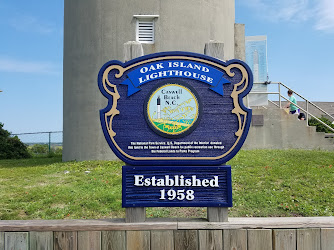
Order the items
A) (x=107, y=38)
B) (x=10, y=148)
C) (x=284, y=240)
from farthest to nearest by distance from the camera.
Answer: (x=10, y=148)
(x=107, y=38)
(x=284, y=240)

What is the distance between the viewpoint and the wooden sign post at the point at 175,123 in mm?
3549

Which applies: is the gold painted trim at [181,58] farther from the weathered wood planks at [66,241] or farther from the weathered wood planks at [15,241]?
the weathered wood planks at [15,241]

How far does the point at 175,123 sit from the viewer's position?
359cm

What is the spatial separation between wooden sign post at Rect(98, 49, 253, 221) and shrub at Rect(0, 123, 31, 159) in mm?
15514

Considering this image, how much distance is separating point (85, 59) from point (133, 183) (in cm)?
853

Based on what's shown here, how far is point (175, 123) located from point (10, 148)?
16.2 meters

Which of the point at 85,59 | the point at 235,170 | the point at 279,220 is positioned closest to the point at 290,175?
the point at 235,170

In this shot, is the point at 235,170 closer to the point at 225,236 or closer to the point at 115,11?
the point at 225,236

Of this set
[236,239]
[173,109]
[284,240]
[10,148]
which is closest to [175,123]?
[173,109]

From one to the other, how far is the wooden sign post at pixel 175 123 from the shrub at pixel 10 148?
50.9ft

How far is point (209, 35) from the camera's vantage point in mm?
11492

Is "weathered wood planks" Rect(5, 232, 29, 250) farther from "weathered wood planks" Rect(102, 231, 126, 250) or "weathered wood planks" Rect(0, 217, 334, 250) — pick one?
"weathered wood planks" Rect(102, 231, 126, 250)

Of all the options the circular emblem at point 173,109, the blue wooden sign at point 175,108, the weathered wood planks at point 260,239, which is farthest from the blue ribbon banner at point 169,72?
the weathered wood planks at point 260,239

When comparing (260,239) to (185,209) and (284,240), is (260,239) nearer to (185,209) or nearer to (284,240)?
(284,240)
